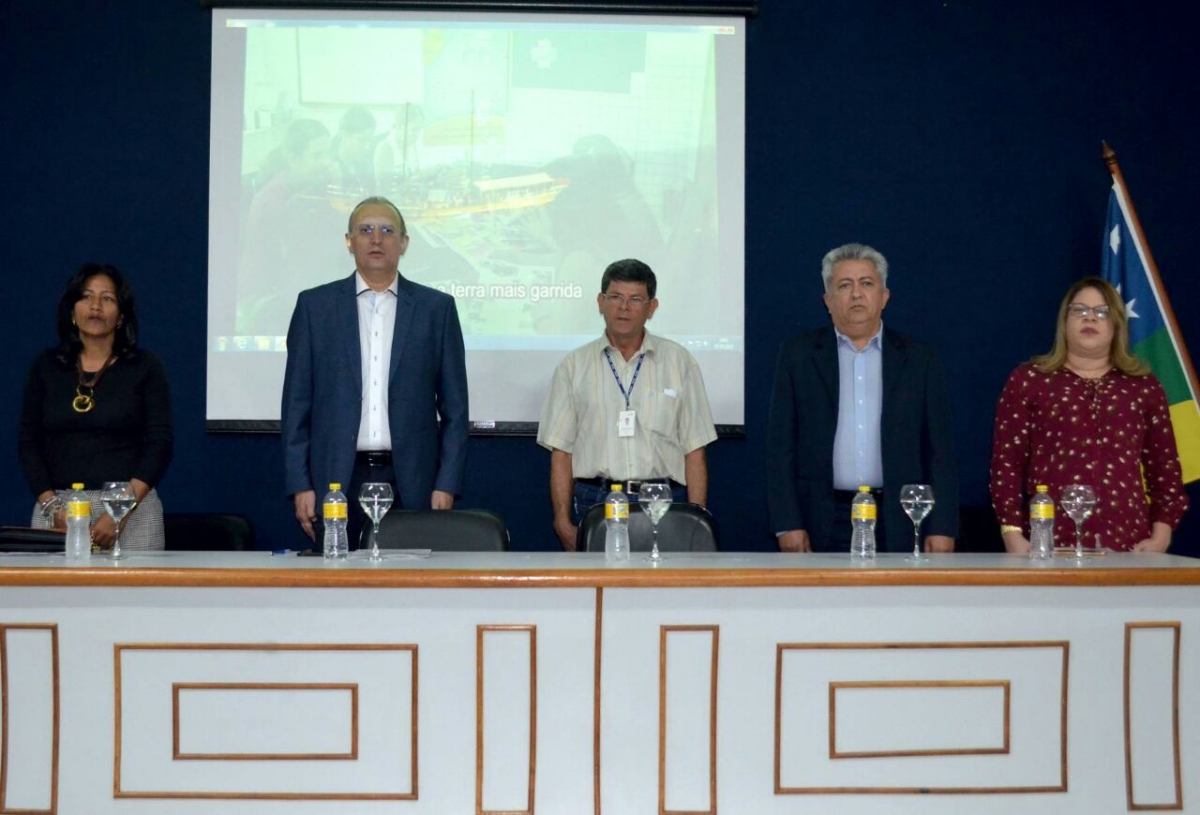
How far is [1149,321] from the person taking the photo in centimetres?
462

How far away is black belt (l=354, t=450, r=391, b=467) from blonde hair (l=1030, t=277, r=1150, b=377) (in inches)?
75.9

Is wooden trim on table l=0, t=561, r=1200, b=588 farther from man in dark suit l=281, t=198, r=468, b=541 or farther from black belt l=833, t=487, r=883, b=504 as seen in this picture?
man in dark suit l=281, t=198, r=468, b=541

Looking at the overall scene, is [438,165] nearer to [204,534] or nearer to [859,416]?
[204,534]

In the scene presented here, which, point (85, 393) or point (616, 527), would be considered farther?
point (85, 393)

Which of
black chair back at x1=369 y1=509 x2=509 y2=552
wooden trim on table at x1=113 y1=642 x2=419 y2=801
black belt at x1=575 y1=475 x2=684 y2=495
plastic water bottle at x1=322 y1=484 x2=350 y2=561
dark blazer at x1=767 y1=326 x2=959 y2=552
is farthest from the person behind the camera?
black belt at x1=575 y1=475 x2=684 y2=495

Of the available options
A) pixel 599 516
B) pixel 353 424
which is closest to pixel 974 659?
pixel 599 516

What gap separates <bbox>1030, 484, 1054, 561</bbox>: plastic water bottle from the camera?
2832mm

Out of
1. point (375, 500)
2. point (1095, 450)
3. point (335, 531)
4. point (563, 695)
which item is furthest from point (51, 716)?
point (1095, 450)

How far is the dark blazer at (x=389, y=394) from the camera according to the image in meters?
3.66

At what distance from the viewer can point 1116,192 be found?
15.4ft

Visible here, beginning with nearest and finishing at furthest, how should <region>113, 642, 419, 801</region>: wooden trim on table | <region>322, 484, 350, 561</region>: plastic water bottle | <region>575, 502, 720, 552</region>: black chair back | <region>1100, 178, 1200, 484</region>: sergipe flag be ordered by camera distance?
1. <region>113, 642, 419, 801</region>: wooden trim on table
2. <region>322, 484, 350, 561</region>: plastic water bottle
3. <region>575, 502, 720, 552</region>: black chair back
4. <region>1100, 178, 1200, 484</region>: sergipe flag

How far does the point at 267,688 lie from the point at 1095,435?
222 cm

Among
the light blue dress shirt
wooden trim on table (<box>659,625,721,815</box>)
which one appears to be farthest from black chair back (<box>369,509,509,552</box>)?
the light blue dress shirt

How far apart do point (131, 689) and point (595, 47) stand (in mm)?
3117
